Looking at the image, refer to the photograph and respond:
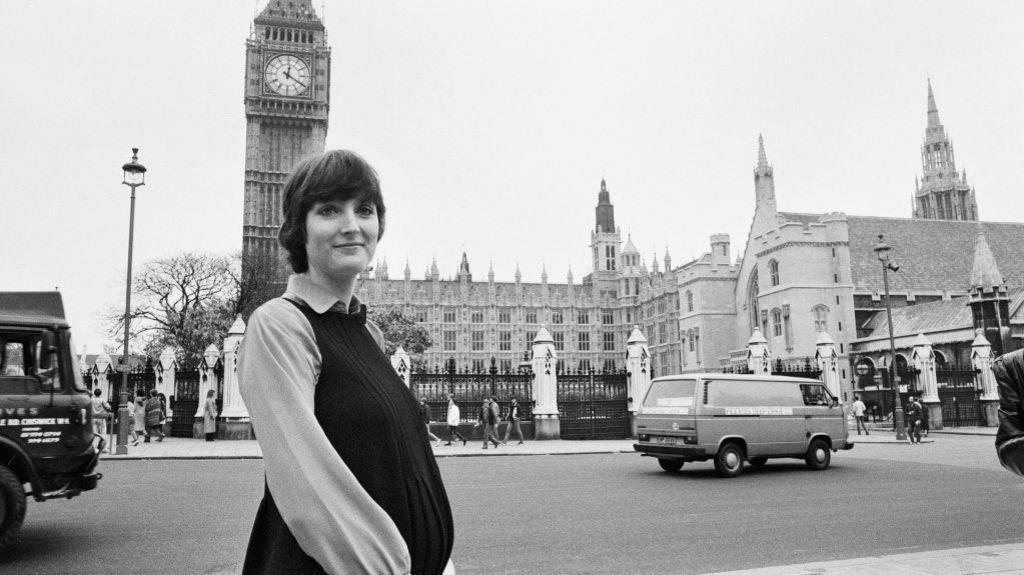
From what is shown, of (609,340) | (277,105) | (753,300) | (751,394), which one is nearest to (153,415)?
(751,394)

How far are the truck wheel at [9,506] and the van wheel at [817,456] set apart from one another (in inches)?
477

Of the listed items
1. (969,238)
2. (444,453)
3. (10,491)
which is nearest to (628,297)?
(969,238)

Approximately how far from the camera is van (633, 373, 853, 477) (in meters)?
12.2

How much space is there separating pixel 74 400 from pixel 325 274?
22.2ft

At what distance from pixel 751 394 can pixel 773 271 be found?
3987cm

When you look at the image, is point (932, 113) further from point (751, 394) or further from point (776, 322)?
point (751, 394)

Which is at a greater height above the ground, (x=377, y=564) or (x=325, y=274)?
(x=325, y=274)

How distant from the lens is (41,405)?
6895mm

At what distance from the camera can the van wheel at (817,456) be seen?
13.3m

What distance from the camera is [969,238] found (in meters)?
53.6

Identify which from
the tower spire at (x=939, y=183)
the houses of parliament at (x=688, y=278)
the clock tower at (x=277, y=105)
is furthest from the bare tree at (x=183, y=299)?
the tower spire at (x=939, y=183)

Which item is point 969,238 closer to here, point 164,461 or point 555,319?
point 555,319

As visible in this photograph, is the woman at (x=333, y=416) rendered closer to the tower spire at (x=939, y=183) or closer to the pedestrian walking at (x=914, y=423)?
the pedestrian walking at (x=914, y=423)

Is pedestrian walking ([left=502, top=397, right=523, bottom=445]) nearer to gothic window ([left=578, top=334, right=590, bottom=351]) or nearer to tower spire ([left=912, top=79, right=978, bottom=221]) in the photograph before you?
gothic window ([left=578, top=334, right=590, bottom=351])
